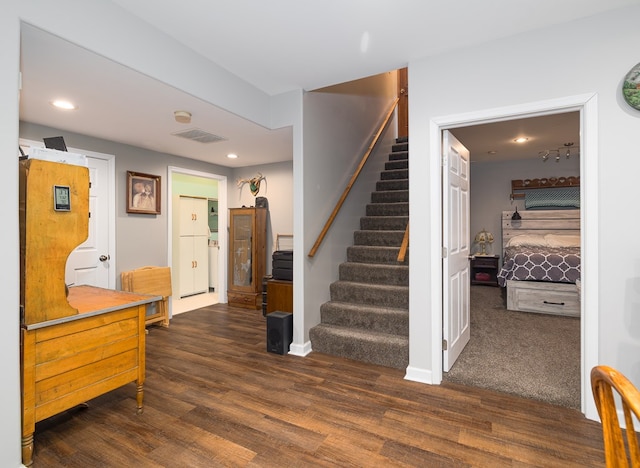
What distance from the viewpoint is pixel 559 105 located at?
7.23 feet

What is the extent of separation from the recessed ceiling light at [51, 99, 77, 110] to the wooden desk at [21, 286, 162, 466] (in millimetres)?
1536

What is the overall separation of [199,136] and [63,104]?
1221 millimetres

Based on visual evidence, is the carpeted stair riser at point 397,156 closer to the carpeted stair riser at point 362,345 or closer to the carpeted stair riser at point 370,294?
the carpeted stair riser at point 370,294

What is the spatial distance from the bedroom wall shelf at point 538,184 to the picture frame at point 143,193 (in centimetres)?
625

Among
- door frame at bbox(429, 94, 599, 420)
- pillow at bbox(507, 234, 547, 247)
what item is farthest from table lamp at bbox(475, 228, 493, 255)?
door frame at bbox(429, 94, 599, 420)

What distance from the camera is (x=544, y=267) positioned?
4.47 metres

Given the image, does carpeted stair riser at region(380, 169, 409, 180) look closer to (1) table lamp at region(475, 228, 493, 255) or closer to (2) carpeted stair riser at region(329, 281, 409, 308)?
(2) carpeted stair riser at region(329, 281, 409, 308)

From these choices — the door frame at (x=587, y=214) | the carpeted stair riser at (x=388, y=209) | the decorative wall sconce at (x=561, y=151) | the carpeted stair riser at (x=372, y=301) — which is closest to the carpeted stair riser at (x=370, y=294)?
the carpeted stair riser at (x=372, y=301)

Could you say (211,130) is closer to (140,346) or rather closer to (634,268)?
(140,346)

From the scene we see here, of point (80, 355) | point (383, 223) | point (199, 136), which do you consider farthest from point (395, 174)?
point (80, 355)

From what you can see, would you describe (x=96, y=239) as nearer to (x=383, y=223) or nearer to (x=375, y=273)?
(x=375, y=273)

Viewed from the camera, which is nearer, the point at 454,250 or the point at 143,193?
the point at 454,250

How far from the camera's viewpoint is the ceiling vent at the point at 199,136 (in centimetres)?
351

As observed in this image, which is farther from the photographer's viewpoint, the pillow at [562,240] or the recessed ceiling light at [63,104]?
the pillow at [562,240]
